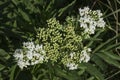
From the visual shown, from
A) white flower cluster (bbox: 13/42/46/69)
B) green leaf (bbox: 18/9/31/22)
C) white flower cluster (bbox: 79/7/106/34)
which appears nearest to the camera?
white flower cluster (bbox: 13/42/46/69)

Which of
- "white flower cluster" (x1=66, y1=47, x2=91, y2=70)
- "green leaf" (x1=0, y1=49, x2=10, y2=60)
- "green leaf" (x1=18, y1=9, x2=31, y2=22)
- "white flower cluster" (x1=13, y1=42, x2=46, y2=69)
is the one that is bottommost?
"white flower cluster" (x1=66, y1=47, x2=91, y2=70)

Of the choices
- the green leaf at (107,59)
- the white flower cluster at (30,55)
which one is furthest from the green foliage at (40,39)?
the white flower cluster at (30,55)

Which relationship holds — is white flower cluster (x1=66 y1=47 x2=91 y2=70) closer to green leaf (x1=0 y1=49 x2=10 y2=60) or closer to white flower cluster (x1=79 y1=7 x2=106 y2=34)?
white flower cluster (x1=79 y1=7 x2=106 y2=34)

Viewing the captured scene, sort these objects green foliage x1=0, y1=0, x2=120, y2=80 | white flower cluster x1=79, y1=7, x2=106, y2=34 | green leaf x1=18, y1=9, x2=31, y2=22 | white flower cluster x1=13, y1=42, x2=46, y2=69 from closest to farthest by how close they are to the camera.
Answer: white flower cluster x1=13, y1=42, x2=46, y2=69
green foliage x1=0, y1=0, x2=120, y2=80
white flower cluster x1=79, y1=7, x2=106, y2=34
green leaf x1=18, y1=9, x2=31, y2=22

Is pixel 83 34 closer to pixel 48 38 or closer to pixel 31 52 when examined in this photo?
pixel 48 38

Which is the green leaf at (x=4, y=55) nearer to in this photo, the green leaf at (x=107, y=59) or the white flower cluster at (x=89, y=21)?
the white flower cluster at (x=89, y=21)

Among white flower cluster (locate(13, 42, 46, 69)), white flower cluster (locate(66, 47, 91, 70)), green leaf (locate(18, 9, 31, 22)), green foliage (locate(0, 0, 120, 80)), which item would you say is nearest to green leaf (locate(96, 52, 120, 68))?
green foliage (locate(0, 0, 120, 80))

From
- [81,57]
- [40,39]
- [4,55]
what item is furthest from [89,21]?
[4,55]

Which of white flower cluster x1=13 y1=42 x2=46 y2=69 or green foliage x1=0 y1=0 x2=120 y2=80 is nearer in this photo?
white flower cluster x1=13 y1=42 x2=46 y2=69

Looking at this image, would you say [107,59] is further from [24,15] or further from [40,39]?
[24,15]
